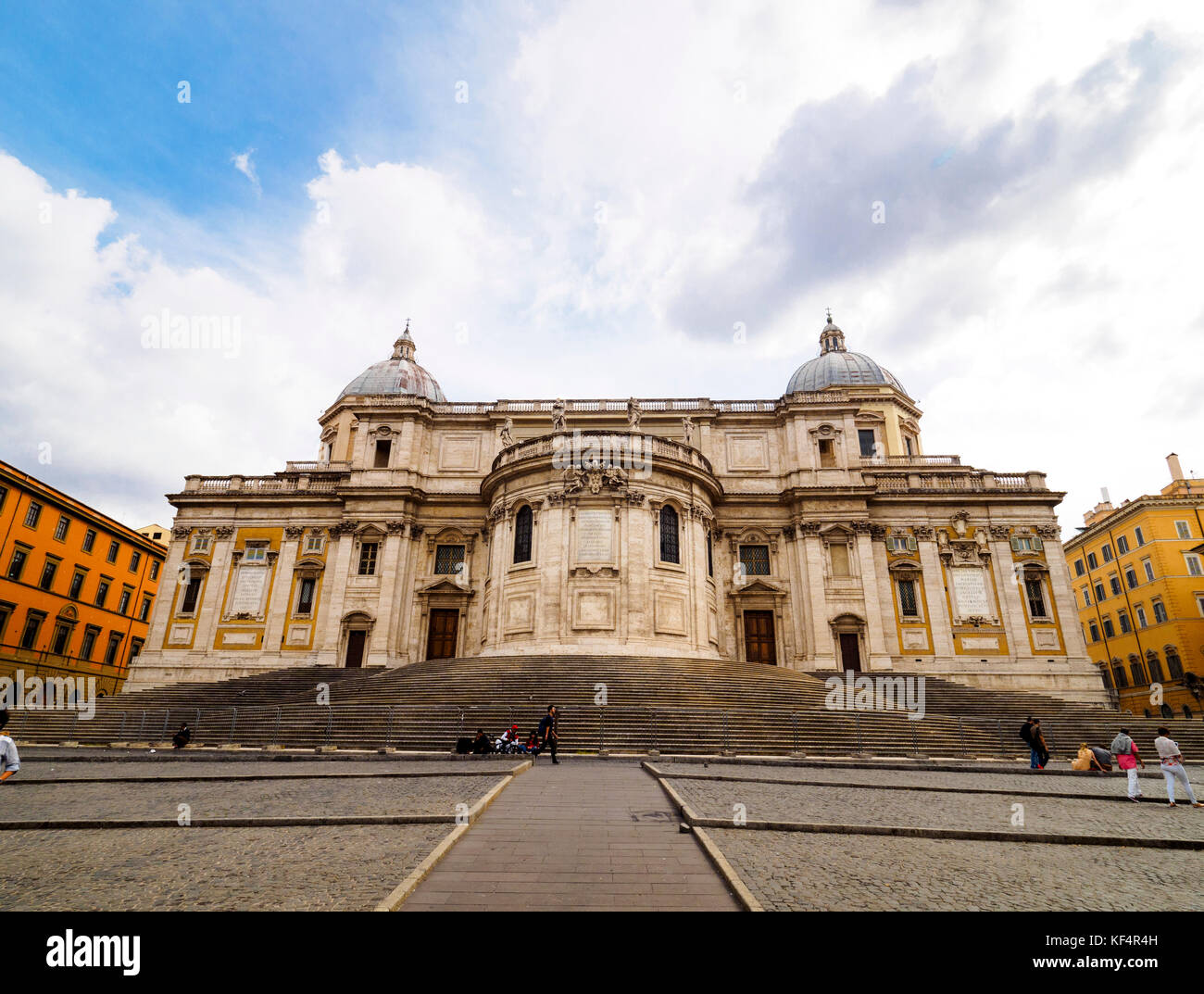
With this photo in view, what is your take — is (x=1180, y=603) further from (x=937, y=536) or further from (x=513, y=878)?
(x=513, y=878)

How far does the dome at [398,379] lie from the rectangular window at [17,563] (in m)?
20.5

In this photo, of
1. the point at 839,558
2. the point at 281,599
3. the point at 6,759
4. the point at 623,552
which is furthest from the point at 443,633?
the point at 6,759

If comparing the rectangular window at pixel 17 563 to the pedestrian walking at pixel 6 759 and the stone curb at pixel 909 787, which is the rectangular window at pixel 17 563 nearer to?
the pedestrian walking at pixel 6 759

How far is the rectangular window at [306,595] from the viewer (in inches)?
1395

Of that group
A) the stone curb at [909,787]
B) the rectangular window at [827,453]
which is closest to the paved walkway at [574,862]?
the stone curb at [909,787]

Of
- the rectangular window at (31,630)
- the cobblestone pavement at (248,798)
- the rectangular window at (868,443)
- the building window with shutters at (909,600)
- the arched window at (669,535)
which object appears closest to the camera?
the cobblestone pavement at (248,798)

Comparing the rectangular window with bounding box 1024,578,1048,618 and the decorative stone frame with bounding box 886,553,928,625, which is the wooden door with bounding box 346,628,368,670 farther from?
the rectangular window with bounding box 1024,578,1048,618

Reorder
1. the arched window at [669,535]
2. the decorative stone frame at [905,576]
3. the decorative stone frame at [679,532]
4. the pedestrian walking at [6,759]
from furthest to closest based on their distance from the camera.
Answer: the decorative stone frame at [905,576] → the arched window at [669,535] → the decorative stone frame at [679,532] → the pedestrian walking at [6,759]

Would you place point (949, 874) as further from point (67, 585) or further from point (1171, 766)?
point (67, 585)

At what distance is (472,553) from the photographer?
3631cm

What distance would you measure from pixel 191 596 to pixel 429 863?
36.2 m

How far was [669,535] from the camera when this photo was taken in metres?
31.6

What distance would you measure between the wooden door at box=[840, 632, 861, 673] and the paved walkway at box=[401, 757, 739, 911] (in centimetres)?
2539

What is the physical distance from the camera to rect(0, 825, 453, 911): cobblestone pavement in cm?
527
